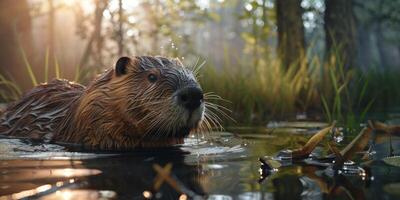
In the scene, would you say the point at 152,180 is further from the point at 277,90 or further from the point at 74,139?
the point at 277,90

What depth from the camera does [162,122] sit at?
336cm

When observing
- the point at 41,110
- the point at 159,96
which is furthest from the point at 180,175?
the point at 41,110

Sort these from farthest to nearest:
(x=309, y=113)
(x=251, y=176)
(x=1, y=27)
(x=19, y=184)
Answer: (x=1, y=27)
(x=309, y=113)
(x=251, y=176)
(x=19, y=184)

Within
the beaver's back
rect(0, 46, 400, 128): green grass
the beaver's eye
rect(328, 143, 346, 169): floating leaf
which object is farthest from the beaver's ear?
rect(0, 46, 400, 128): green grass

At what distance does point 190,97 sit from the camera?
3.28 m

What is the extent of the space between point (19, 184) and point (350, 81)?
206 inches

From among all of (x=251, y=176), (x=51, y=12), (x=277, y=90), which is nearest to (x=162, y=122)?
(x=251, y=176)

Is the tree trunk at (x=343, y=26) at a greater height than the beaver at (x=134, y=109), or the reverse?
the tree trunk at (x=343, y=26)

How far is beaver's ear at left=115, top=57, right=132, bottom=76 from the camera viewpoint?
11.9 feet

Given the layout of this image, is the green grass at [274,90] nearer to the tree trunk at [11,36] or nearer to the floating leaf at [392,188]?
the tree trunk at [11,36]

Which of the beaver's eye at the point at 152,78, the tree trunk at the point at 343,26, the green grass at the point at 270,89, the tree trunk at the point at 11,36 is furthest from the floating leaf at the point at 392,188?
the tree trunk at the point at 11,36

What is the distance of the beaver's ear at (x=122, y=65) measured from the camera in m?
3.64

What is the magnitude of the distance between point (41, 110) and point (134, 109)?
0.88m

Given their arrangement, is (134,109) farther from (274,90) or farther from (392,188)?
(274,90)
